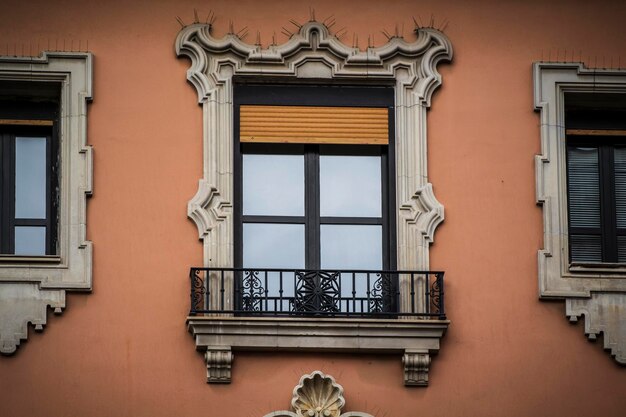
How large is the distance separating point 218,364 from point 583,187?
4.27 meters

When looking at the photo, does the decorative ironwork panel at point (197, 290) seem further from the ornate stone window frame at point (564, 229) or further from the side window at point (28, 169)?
the ornate stone window frame at point (564, 229)

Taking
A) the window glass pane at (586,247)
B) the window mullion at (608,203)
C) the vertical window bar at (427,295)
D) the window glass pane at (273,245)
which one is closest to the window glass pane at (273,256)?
the window glass pane at (273,245)

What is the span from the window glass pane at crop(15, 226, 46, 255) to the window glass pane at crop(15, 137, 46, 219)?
0.13 m

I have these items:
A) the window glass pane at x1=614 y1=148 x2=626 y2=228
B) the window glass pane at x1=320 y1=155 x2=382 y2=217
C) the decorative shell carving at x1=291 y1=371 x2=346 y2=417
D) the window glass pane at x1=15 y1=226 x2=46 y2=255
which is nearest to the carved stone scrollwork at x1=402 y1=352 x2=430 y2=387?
the decorative shell carving at x1=291 y1=371 x2=346 y2=417

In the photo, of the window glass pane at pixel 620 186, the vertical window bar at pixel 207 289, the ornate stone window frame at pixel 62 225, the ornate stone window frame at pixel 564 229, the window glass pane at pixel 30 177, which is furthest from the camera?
the window glass pane at pixel 620 186

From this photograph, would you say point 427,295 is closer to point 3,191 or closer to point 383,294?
point 383,294

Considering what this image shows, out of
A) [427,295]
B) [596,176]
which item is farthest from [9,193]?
[596,176]

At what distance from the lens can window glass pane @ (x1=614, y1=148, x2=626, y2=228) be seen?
18.9 metres

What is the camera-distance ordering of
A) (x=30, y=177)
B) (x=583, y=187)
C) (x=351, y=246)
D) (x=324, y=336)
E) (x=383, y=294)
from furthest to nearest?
(x=583, y=187)
(x=30, y=177)
(x=351, y=246)
(x=383, y=294)
(x=324, y=336)

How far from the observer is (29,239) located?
18438mm

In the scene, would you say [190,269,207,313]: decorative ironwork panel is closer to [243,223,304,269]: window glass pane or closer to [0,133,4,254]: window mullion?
[243,223,304,269]: window glass pane

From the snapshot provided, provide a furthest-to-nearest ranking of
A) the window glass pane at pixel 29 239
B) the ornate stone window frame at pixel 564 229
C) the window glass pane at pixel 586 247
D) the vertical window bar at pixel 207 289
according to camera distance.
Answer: the window glass pane at pixel 586 247
the window glass pane at pixel 29 239
the ornate stone window frame at pixel 564 229
the vertical window bar at pixel 207 289

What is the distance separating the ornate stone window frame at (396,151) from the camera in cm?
1772

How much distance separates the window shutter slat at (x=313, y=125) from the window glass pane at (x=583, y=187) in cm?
200
